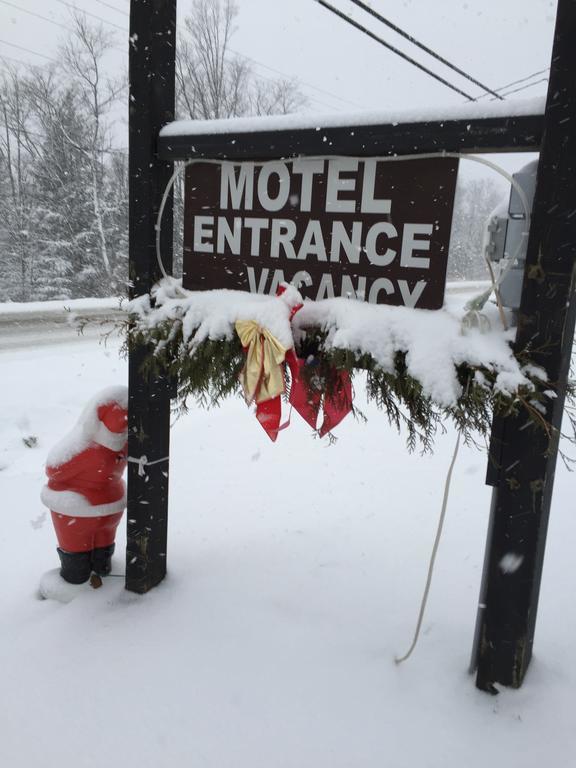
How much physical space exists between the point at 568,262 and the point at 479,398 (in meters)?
0.50

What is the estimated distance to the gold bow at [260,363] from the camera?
79.0 inches

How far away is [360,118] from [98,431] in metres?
1.79

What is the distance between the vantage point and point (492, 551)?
1.98 metres

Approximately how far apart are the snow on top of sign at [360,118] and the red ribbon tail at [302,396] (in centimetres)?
87

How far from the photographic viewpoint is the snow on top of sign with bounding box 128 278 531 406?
1.78 m

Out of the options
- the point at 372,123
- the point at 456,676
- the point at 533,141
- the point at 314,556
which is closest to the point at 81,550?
the point at 314,556

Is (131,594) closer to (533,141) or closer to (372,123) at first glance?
(372,123)

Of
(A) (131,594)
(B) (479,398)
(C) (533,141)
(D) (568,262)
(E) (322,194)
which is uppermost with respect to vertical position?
(C) (533,141)

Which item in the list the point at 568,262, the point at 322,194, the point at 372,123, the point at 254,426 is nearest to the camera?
the point at 568,262

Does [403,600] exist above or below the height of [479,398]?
below

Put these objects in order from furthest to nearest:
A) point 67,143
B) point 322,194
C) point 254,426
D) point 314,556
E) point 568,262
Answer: point 67,143, point 254,426, point 314,556, point 322,194, point 568,262

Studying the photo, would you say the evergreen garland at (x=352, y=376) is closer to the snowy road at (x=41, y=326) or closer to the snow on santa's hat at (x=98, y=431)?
the snow on santa's hat at (x=98, y=431)

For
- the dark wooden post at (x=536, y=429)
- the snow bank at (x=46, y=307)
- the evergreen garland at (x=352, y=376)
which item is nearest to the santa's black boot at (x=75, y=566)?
the evergreen garland at (x=352, y=376)

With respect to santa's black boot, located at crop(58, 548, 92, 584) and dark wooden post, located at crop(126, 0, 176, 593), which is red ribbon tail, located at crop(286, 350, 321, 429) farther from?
santa's black boot, located at crop(58, 548, 92, 584)
